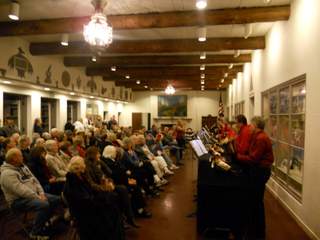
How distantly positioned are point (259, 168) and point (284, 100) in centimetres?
212

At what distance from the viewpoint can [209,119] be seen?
19844mm

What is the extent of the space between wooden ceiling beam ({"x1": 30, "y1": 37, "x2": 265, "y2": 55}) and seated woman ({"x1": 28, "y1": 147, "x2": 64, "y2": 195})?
3.63 meters

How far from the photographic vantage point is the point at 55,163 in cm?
440

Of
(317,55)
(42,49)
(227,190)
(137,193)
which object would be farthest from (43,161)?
(42,49)

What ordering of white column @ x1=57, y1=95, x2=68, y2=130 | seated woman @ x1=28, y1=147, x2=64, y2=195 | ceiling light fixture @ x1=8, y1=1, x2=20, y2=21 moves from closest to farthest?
seated woman @ x1=28, y1=147, x2=64, y2=195, ceiling light fixture @ x1=8, y1=1, x2=20, y2=21, white column @ x1=57, y1=95, x2=68, y2=130

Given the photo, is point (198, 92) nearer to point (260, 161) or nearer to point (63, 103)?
point (63, 103)

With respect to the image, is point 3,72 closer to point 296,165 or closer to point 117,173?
point 117,173

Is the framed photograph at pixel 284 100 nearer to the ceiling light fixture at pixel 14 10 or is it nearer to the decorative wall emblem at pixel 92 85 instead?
the ceiling light fixture at pixel 14 10

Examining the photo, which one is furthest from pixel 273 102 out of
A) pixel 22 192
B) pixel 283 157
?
pixel 22 192

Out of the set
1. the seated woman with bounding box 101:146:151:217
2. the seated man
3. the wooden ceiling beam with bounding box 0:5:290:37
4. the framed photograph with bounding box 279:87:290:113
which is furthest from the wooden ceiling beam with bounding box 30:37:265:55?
the seated man

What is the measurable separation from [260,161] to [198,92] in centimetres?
1737

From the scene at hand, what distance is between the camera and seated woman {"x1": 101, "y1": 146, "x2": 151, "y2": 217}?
435 centimetres

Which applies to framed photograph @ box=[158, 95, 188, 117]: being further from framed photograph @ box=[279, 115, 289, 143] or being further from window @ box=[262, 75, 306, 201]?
framed photograph @ box=[279, 115, 289, 143]

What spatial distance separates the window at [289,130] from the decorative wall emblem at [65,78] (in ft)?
21.9
